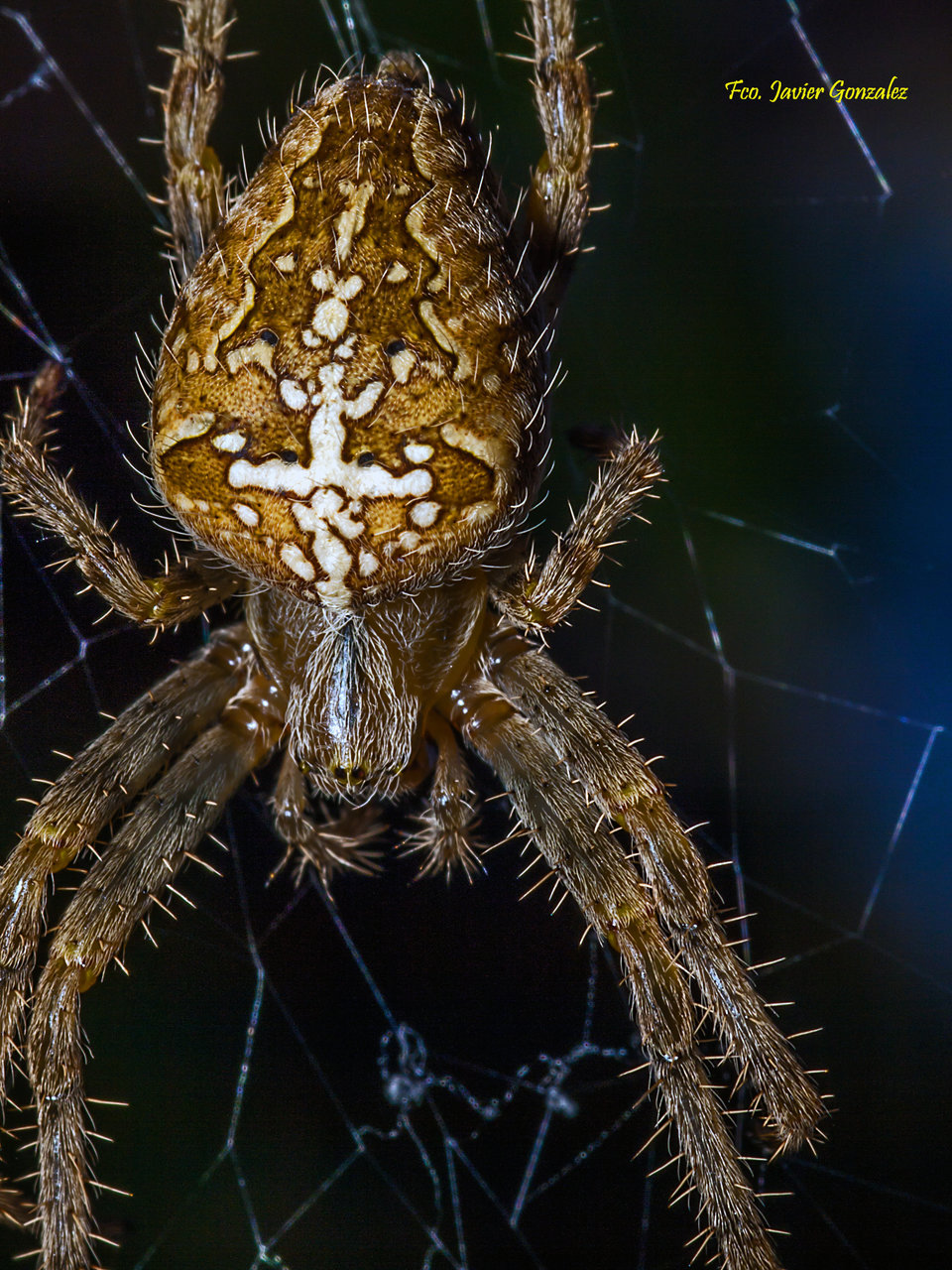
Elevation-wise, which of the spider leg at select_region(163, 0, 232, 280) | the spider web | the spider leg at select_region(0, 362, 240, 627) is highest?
the spider leg at select_region(163, 0, 232, 280)

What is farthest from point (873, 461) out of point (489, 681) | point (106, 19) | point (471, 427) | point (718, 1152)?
point (106, 19)

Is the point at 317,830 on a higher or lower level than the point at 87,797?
lower

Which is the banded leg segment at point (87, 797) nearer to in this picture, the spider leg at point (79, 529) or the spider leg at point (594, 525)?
the spider leg at point (79, 529)

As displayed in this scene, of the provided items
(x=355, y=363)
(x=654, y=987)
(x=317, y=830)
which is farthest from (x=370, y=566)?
(x=654, y=987)

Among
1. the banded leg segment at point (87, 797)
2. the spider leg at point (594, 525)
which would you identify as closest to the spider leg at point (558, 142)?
the spider leg at point (594, 525)

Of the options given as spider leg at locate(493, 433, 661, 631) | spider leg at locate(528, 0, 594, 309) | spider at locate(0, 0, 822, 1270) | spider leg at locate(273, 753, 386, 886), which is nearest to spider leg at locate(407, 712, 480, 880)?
spider at locate(0, 0, 822, 1270)

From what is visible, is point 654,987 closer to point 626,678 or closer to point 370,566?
point 370,566

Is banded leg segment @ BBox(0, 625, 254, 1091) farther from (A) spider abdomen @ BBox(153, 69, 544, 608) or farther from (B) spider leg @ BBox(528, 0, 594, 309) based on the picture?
(B) spider leg @ BBox(528, 0, 594, 309)

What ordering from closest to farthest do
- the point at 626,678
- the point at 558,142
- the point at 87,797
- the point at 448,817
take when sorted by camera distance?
the point at 558,142, the point at 87,797, the point at 448,817, the point at 626,678
